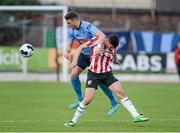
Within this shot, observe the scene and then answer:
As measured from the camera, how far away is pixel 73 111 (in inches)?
731

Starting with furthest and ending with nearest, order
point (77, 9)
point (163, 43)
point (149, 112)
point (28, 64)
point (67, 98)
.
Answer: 1. point (77, 9)
2. point (163, 43)
3. point (28, 64)
4. point (67, 98)
5. point (149, 112)

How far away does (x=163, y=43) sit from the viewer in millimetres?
44375

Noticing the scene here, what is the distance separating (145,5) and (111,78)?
138 ft

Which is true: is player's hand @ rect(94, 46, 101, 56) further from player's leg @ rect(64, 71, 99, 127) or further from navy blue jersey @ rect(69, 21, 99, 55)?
navy blue jersey @ rect(69, 21, 99, 55)

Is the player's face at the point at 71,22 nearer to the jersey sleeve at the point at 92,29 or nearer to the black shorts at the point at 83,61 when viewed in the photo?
the jersey sleeve at the point at 92,29

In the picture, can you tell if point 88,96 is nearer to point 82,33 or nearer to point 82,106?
point 82,106

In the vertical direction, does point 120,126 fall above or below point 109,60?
below

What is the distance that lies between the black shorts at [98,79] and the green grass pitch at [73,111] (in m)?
0.84

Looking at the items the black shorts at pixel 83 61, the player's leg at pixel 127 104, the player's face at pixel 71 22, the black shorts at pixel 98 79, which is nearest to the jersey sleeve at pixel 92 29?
the player's face at pixel 71 22

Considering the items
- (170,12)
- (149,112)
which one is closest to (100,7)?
(170,12)

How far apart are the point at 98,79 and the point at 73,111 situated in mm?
3861

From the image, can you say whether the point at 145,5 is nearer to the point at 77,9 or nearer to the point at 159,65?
the point at 77,9

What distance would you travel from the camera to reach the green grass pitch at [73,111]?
14.7 metres

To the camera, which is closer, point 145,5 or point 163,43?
point 163,43
